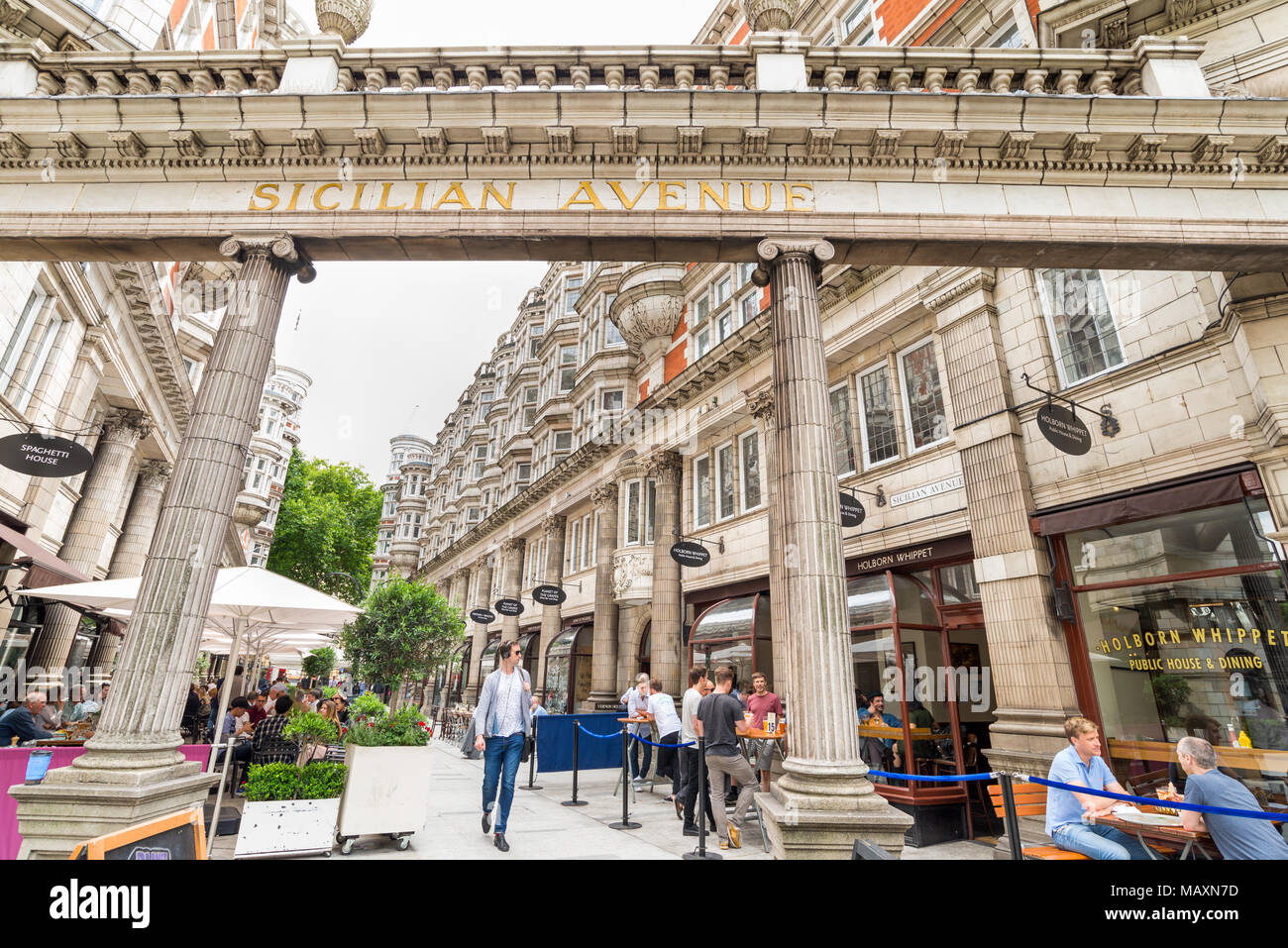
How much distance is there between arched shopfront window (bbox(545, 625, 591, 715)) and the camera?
23.4 metres

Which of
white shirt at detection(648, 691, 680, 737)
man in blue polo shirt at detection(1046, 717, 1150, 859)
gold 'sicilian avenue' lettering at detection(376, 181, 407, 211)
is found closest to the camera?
man in blue polo shirt at detection(1046, 717, 1150, 859)

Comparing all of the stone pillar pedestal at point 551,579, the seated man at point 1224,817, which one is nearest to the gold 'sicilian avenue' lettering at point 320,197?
the seated man at point 1224,817

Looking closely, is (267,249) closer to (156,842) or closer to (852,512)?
(156,842)

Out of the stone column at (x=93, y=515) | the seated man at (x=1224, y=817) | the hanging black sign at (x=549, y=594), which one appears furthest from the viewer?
the hanging black sign at (x=549, y=594)

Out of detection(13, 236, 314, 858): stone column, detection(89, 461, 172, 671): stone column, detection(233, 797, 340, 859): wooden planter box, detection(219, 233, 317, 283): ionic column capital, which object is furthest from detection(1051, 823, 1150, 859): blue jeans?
detection(89, 461, 172, 671): stone column

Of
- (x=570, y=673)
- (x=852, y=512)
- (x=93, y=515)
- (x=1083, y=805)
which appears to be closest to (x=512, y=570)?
(x=570, y=673)

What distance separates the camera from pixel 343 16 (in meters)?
9.19

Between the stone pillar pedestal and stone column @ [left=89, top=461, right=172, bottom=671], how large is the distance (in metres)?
14.0

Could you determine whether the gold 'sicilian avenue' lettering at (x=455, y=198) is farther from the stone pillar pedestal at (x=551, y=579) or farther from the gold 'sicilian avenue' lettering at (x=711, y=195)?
the stone pillar pedestal at (x=551, y=579)

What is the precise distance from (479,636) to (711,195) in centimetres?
3117

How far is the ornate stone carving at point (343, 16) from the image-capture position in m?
9.12

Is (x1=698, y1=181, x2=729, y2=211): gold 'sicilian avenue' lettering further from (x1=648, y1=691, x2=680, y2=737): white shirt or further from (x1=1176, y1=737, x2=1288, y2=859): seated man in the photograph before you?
(x1=648, y1=691, x2=680, y2=737): white shirt

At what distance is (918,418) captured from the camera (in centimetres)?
1223

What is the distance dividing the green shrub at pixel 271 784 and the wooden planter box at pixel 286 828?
76 millimetres
